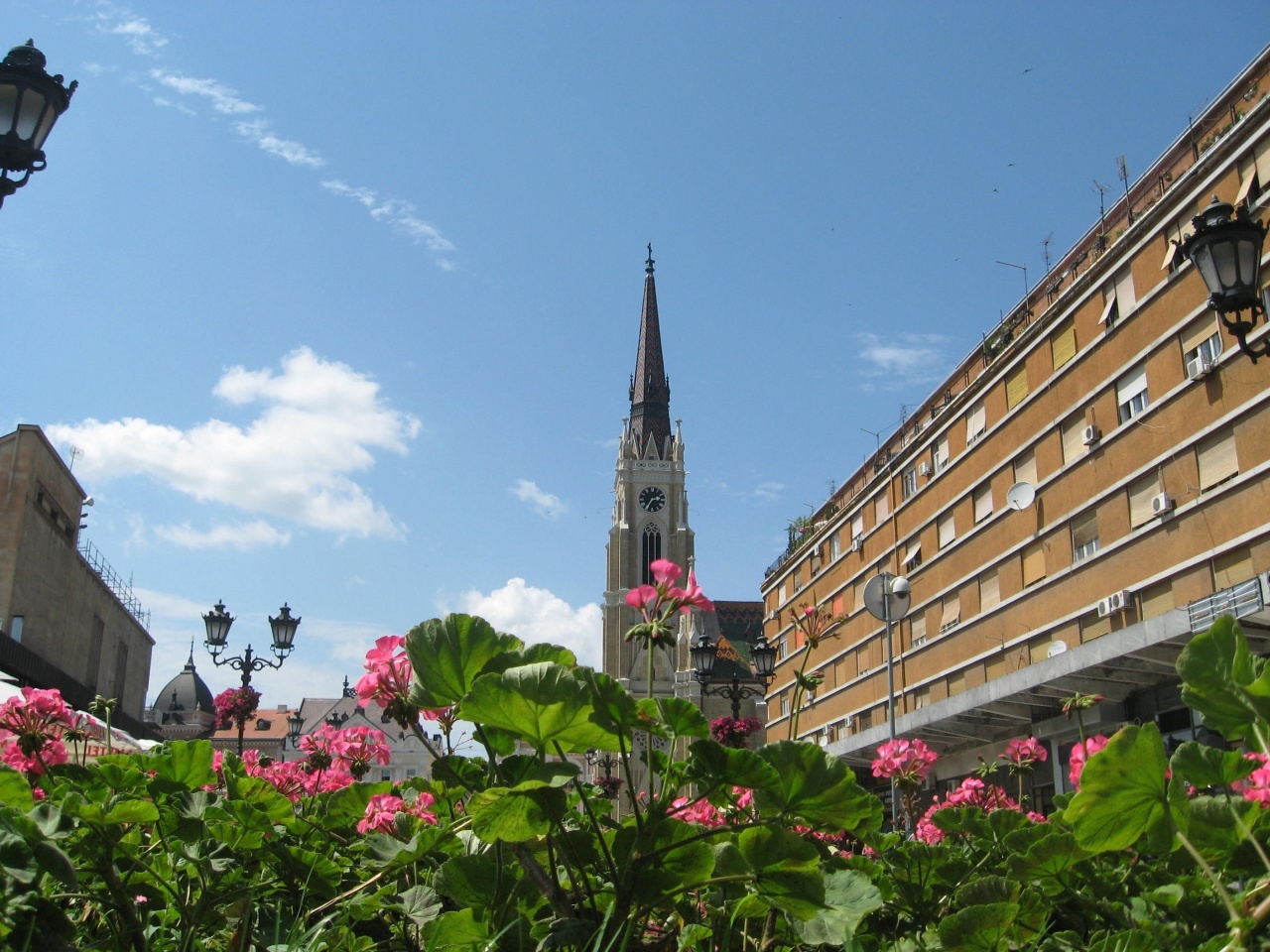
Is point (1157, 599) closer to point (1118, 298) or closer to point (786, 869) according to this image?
point (1118, 298)

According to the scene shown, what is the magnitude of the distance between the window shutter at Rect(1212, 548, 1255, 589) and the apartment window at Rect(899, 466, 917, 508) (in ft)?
51.0

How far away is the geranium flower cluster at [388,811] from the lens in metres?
2.98

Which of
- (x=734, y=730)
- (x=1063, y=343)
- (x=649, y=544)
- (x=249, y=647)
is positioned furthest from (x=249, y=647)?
(x=649, y=544)

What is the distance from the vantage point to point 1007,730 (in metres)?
29.4

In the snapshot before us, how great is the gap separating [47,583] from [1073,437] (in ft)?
107

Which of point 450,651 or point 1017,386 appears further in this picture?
point 1017,386

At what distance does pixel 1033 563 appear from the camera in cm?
2819

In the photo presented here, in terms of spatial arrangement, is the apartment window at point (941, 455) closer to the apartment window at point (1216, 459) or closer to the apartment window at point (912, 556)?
the apartment window at point (912, 556)

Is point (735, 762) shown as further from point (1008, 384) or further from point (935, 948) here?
point (1008, 384)

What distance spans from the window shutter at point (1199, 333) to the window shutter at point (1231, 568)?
4.51 meters

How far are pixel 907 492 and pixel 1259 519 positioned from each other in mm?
17401

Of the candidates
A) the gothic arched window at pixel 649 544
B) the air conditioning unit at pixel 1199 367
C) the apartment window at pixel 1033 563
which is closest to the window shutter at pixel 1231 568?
the air conditioning unit at pixel 1199 367

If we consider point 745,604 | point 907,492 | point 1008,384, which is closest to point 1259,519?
point 1008,384

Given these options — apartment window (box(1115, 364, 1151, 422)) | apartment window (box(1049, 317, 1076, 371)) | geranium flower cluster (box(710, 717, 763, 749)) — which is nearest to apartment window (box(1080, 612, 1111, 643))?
apartment window (box(1115, 364, 1151, 422))
